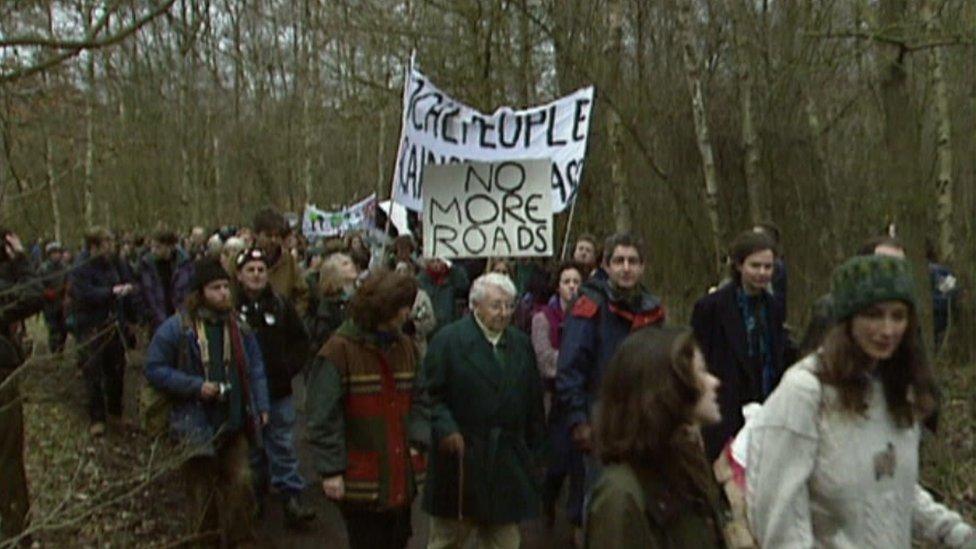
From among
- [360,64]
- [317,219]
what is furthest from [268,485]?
[360,64]

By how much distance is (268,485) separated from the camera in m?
7.75

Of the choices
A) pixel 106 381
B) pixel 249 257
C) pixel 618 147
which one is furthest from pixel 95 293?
pixel 618 147

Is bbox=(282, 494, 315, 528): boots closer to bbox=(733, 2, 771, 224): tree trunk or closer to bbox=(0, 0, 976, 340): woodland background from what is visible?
bbox=(0, 0, 976, 340): woodland background

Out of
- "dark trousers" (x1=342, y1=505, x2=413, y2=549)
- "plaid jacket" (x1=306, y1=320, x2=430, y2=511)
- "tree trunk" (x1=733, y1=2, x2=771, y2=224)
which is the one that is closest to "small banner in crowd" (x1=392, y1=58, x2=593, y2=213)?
"tree trunk" (x1=733, y1=2, x2=771, y2=224)

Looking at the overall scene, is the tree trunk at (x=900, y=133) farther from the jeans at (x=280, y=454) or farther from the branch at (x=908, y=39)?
the jeans at (x=280, y=454)

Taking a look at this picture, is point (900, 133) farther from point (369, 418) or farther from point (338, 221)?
point (338, 221)

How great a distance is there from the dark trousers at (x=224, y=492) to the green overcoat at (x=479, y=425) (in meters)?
1.21

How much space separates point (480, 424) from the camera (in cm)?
532

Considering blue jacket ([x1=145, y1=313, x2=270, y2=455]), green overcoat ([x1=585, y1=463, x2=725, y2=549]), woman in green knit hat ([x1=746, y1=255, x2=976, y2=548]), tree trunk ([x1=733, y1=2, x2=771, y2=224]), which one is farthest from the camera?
tree trunk ([x1=733, y1=2, x2=771, y2=224])

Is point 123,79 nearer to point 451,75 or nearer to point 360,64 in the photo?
point 451,75

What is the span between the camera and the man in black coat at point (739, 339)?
576 cm

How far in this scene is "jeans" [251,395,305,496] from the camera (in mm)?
7336

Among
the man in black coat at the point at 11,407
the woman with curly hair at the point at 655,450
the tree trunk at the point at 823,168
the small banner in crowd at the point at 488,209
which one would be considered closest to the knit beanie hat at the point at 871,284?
the woman with curly hair at the point at 655,450

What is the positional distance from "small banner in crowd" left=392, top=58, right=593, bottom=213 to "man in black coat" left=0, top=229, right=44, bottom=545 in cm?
343
